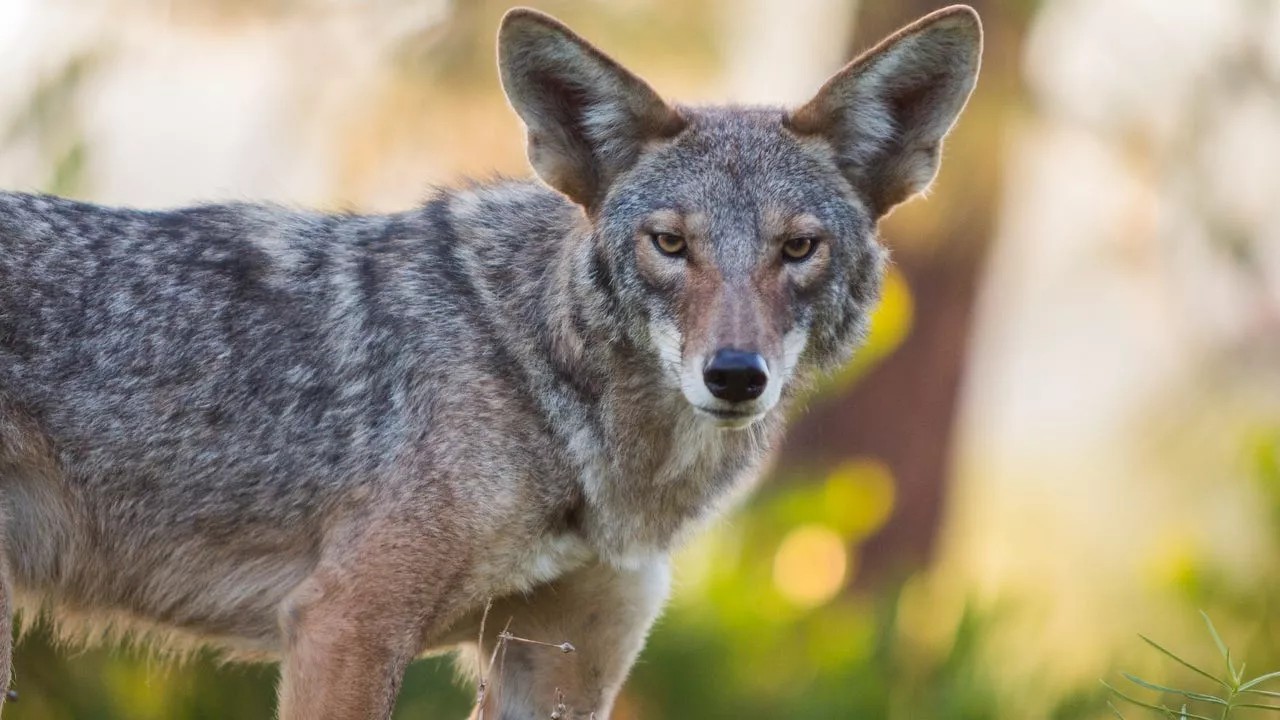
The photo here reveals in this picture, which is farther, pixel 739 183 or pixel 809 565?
pixel 809 565

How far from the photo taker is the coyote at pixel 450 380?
436 centimetres

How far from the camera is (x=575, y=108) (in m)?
4.70

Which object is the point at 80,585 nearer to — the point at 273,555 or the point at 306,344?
the point at 273,555

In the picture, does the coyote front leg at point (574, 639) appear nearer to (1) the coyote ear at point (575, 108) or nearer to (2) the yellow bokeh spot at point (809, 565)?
(1) the coyote ear at point (575, 108)

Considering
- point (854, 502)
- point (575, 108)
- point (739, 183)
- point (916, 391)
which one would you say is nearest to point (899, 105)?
point (739, 183)

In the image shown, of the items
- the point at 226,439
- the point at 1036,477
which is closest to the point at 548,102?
the point at 226,439

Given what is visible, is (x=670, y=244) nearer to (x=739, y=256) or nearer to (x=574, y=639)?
(x=739, y=256)

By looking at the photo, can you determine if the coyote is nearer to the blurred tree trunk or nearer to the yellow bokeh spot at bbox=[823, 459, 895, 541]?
the yellow bokeh spot at bbox=[823, 459, 895, 541]

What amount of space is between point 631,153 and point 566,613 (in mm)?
1453

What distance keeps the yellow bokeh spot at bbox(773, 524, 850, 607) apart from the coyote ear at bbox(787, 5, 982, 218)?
3.22 m

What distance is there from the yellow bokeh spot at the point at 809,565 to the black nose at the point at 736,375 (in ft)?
12.1

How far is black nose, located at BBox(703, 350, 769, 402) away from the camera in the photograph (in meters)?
4.10

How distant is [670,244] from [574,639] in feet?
4.37

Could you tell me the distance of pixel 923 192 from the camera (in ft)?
16.4
